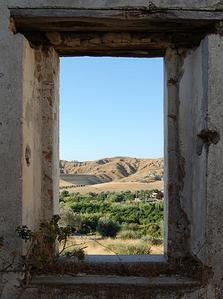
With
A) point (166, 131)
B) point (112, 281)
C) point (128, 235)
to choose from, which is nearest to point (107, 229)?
point (128, 235)

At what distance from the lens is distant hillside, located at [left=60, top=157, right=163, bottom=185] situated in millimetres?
73562

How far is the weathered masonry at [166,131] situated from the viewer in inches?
172

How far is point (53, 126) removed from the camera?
5.02 metres

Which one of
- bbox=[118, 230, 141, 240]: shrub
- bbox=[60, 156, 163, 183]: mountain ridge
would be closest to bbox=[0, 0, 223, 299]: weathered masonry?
bbox=[118, 230, 141, 240]: shrub

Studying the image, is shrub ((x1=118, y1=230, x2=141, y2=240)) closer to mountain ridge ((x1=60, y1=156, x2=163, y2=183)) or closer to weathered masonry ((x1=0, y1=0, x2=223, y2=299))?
weathered masonry ((x1=0, y1=0, x2=223, y2=299))

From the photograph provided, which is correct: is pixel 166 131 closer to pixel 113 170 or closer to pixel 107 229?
pixel 107 229

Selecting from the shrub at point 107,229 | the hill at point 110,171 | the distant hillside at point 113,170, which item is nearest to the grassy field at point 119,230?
the shrub at point 107,229

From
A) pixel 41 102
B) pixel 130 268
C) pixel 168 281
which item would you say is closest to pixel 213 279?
pixel 168 281

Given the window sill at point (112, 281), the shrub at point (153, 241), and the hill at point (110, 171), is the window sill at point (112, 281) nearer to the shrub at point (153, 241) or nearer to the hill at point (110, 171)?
the shrub at point (153, 241)

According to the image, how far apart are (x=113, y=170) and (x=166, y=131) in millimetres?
77162

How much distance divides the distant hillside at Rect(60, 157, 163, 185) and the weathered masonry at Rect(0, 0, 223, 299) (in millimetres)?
61496

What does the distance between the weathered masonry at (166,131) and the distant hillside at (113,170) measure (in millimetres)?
61496

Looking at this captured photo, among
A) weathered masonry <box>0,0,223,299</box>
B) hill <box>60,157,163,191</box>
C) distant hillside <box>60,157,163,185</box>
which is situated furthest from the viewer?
distant hillside <box>60,157,163,185</box>

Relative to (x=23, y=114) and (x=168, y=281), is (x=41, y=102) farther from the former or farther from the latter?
(x=168, y=281)
